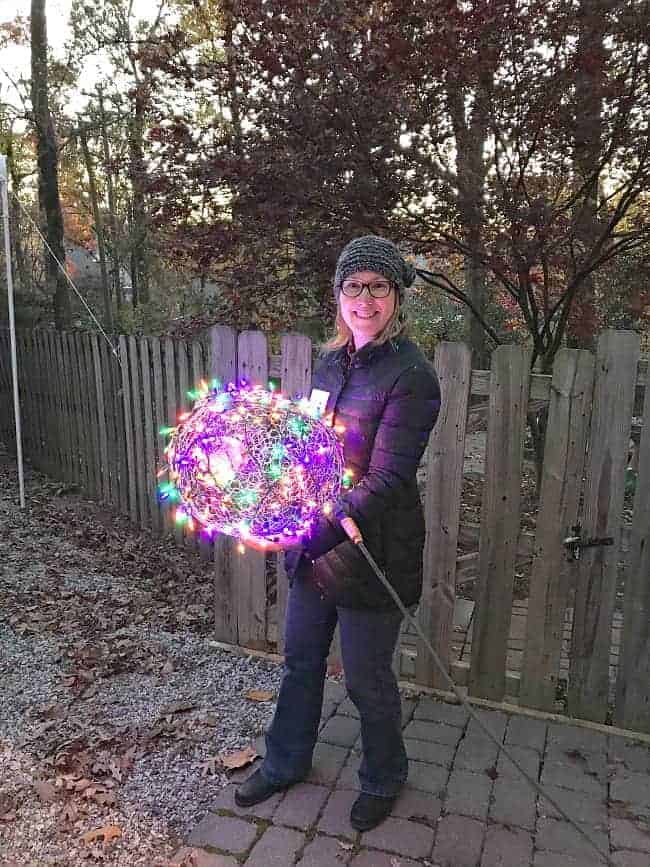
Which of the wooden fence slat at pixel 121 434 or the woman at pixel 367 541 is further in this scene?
the wooden fence slat at pixel 121 434

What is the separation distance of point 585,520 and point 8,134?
16.8 meters

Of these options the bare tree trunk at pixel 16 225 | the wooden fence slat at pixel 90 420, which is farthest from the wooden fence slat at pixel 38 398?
the bare tree trunk at pixel 16 225

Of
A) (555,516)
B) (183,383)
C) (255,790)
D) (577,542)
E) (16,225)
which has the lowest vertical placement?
(255,790)

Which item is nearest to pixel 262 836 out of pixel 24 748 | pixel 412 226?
pixel 24 748

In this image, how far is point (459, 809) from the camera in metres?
2.56

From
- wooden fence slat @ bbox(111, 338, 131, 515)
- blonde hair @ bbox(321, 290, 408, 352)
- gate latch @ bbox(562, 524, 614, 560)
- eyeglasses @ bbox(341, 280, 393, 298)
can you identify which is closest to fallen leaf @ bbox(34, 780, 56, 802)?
blonde hair @ bbox(321, 290, 408, 352)

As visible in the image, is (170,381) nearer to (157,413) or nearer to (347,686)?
(157,413)

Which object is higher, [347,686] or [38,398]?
[38,398]

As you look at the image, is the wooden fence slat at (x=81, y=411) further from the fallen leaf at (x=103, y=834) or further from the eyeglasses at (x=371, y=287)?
the eyeglasses at (x=371, y=287)

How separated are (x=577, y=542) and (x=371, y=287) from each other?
163 centimetres

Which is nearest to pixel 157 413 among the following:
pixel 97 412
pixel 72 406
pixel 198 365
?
pixel 198 365

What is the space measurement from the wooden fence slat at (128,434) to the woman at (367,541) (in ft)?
13.1

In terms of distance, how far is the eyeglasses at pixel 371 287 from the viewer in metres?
2.23

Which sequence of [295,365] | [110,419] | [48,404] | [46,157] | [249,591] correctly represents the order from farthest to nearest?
1. [46,157]
2. [48,404]
3. [110,419]
4. [249,591]
5. [295,365]
